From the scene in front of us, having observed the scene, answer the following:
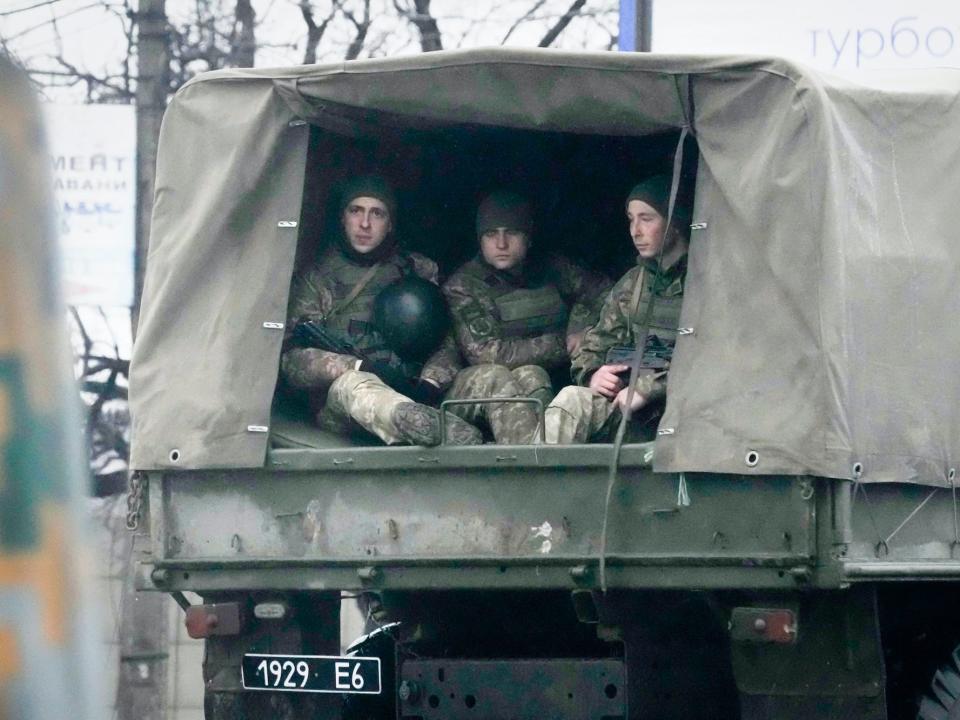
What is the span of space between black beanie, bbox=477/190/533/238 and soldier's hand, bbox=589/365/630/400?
121 centimetres

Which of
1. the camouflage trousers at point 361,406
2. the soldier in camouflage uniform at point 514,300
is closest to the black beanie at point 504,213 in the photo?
the soldier in camouflage uniform at point 514,300

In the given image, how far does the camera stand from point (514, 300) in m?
7.04

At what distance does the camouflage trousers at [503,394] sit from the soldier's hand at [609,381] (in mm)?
203

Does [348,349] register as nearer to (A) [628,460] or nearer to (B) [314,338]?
(B) [314,338]

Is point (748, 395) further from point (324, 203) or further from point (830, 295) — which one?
point (324, 203)

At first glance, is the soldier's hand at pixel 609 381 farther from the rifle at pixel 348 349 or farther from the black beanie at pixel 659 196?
the rifle at pixel 348 349

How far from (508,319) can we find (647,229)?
2.52ft

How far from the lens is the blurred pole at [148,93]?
11.9 meters

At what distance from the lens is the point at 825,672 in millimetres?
5285

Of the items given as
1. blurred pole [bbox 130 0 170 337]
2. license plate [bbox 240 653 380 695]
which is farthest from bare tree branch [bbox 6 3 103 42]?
license plate [bbox 240 653 380 695]

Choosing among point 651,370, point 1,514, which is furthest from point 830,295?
point 1,514

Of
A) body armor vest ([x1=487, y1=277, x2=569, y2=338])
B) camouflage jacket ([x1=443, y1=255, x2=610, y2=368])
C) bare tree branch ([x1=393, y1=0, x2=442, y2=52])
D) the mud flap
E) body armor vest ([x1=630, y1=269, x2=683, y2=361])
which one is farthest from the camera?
bare tree branch ([x1=393, y1=0, x2=442, y2=52])

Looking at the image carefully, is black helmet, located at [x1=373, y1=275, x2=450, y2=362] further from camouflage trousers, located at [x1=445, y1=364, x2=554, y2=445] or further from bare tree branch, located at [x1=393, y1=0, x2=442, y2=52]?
bare tree branch, located at [x1=393, y1=0, x2=442, y2=52]

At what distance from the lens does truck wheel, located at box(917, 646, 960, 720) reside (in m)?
5.52
